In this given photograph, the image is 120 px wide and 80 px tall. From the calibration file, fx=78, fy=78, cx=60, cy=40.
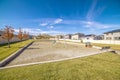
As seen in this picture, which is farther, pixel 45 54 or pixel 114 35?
pixel 114 35

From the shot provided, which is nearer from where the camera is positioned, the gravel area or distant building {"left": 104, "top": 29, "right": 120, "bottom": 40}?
the gravel area

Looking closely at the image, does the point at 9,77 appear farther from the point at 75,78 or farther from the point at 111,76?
the point at 111,76

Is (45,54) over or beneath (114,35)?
beneath

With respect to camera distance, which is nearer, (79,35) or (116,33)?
(116,33)

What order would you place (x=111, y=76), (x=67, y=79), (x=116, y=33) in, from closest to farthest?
1. (x=67, y=79)
2. (x=111, y=76)
3. (x=116, y=33)

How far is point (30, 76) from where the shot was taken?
16.5 ft

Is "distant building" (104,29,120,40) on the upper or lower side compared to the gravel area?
upper

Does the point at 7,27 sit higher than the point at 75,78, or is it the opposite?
the point at 7,27

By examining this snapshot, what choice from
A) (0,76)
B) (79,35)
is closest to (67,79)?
(0,76)

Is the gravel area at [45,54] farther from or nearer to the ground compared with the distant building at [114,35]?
nearer to the ground

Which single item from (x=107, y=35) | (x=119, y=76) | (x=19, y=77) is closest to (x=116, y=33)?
(x=107, y=35)

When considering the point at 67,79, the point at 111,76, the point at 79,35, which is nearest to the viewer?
the point at 67,79

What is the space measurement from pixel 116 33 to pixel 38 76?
1361 inches

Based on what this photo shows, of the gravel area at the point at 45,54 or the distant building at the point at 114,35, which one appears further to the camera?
the distant building at the point at 114,35
